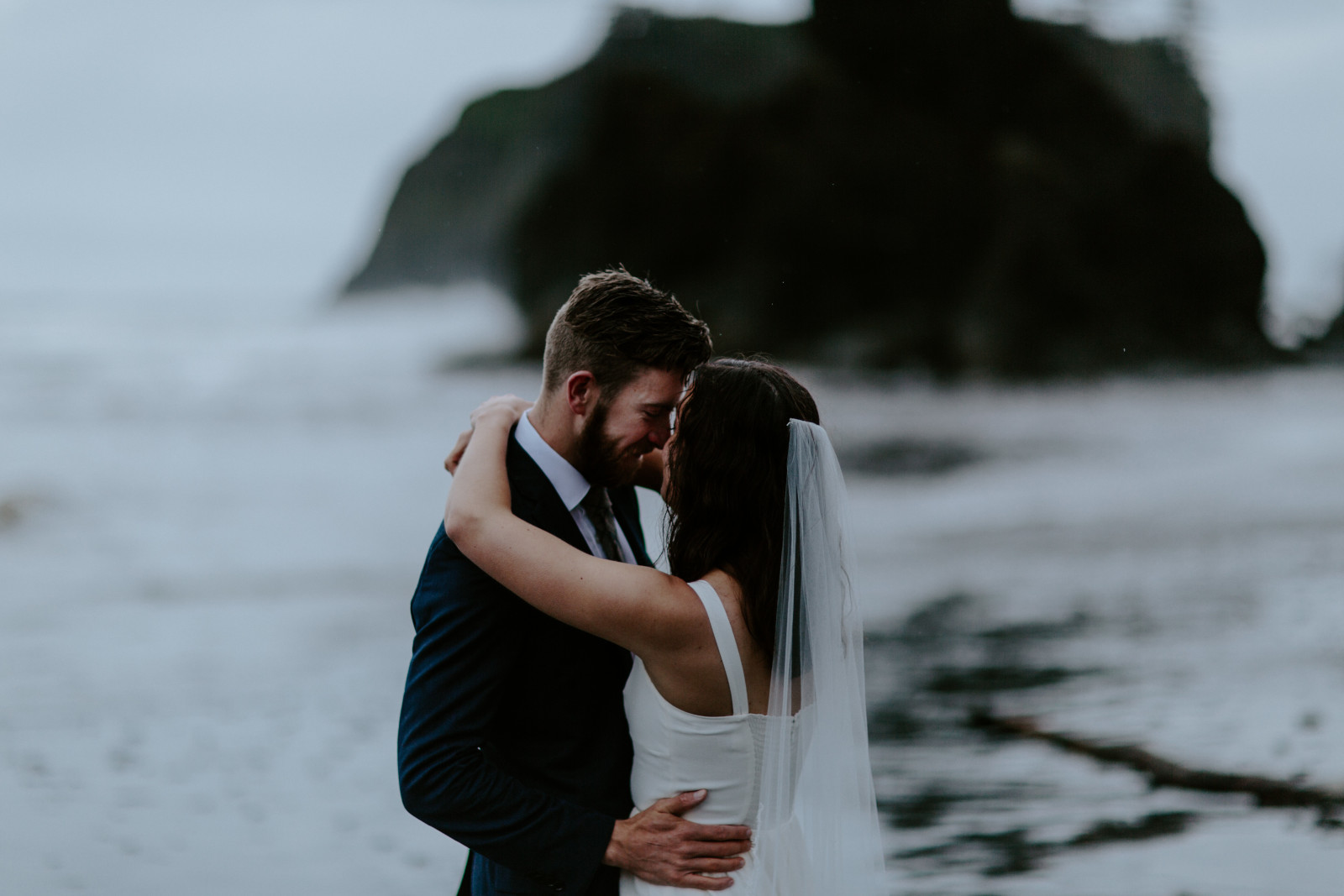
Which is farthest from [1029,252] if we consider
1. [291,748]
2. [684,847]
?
[684,847]

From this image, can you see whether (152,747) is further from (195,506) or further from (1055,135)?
(1055,135)

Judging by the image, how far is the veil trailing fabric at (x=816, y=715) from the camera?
1.61 metres

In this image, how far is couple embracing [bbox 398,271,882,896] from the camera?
57.0 inches

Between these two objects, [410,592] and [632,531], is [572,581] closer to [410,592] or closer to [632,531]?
[632,531]

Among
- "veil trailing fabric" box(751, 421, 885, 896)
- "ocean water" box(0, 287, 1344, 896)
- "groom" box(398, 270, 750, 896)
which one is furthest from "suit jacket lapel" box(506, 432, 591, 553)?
"ocean water" box(0, 287, 1344, 896)

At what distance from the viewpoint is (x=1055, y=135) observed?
27.3 metres

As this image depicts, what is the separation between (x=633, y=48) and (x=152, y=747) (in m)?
23.6

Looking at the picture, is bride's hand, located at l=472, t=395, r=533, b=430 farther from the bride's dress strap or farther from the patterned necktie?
the bride's dress strap

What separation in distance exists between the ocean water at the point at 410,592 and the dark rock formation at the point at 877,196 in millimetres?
1261

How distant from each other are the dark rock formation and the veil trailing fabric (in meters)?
22.5

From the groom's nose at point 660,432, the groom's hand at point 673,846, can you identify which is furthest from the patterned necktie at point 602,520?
the groom's hand at point 673,846

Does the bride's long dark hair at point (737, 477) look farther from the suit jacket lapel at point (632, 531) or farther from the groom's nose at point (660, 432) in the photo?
the suit jacket lapel at point (632, 531)

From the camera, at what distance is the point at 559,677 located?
1.53 metres

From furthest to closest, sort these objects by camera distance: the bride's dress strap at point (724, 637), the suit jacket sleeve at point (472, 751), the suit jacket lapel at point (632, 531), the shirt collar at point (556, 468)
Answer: the suit jacket lapel at point (632, 531) → the shirt collar at point (556, 468) → the bride's dress strap at point (724, 637) → the suit jacket sleeve at point (472, 751)
